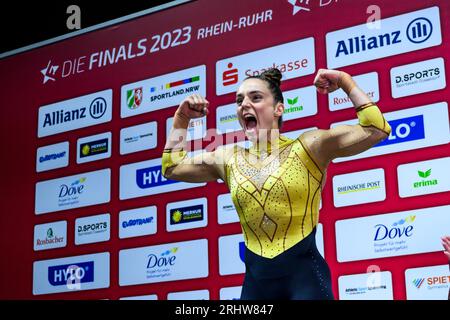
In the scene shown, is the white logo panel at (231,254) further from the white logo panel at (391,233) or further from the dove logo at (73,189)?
the dove logo at (73,189)

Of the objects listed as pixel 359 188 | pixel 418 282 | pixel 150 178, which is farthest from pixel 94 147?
pixel 418 282

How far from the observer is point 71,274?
5.93m

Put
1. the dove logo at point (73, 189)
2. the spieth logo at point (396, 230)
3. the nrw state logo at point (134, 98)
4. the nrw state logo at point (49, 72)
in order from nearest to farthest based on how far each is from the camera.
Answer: the spieth logo at point (396, 230), the nrw state logo at point (134, 98), the dove logo at point (73, 189), the nrw state logo at point (49, 72)

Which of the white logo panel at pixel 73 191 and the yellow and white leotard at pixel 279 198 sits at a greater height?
the white logo panel at pixel 73 191

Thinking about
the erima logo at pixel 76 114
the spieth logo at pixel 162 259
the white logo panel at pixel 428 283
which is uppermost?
the erima logo at pixel 76 114

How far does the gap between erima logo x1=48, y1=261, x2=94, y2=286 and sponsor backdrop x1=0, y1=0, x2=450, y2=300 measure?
0.04 ft

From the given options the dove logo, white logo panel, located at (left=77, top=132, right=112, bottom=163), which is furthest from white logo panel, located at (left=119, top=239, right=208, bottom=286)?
white logo panel, located at (left=77, top=132, right=112, bottom=163)

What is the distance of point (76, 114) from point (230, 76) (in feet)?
4.67

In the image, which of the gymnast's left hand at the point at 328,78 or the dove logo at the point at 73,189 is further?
the dove logo at the point at 73,189

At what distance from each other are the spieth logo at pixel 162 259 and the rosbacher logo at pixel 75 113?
1.16 m

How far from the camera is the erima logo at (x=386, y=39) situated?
15.4 feet

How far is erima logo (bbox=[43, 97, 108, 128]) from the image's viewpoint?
611 centimetres

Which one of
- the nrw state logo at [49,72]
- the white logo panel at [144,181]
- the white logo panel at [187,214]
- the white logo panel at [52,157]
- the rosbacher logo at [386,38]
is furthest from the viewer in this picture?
the nrw state logo at [49,72]

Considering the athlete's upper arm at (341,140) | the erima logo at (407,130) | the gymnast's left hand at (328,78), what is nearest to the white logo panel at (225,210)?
the erima logo at (407,130)
